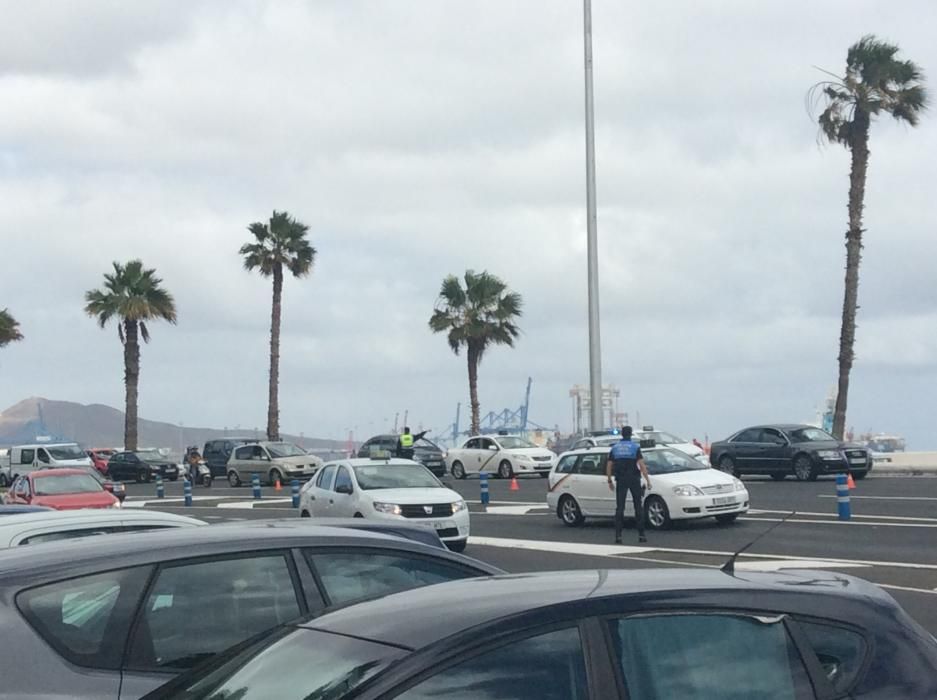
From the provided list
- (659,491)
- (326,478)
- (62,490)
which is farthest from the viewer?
(62,490)

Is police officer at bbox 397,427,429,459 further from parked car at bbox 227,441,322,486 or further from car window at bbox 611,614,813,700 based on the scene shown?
car window at bbox 611,614,813,700

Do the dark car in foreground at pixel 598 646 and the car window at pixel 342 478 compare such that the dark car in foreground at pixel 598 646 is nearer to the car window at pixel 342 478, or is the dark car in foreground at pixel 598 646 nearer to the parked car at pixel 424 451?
the car window at pixel 342 478

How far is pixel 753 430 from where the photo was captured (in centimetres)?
3528

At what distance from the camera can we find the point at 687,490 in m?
21.9

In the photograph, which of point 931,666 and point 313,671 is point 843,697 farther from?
point 313,671

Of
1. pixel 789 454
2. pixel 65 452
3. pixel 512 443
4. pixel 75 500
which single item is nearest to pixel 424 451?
pixel 512 443

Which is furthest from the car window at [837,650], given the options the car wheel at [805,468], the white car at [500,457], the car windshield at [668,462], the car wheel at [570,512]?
the white car at [500,457]

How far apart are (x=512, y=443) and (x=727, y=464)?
35.7 feet

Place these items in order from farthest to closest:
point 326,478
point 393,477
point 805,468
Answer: point 805,468 < point 326,478 < point 393,477

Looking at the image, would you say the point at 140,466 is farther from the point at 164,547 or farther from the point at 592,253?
the point at 164,547

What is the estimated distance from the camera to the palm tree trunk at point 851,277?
1730 inches

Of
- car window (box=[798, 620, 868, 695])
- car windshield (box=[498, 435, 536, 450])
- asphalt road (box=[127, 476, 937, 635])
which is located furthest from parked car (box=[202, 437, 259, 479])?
car window (box=[798, 620, 868, 695])

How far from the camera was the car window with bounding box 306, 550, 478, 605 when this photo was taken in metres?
5.58

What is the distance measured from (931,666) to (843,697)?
433 millimetres
